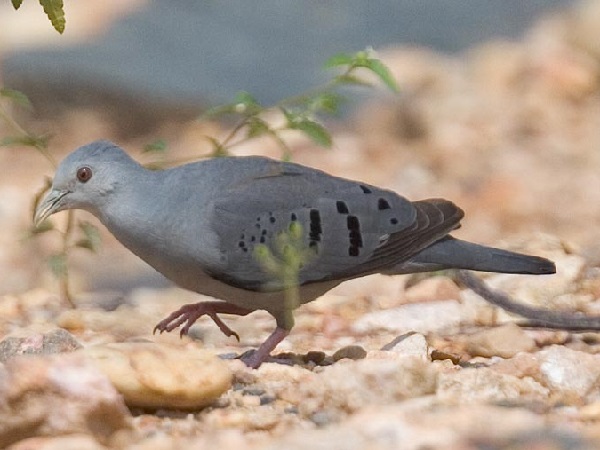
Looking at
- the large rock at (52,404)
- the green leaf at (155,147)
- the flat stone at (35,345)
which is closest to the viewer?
the large rock at (52,404)

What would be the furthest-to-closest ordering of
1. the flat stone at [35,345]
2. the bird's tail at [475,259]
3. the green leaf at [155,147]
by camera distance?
1. the green leaf at [155,147]
2. the bird's tail at [475,259]
3. the flat stone at [35,345]

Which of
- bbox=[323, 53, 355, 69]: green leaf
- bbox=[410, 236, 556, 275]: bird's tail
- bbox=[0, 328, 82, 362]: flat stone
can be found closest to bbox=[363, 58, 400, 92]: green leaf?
bbox=[323, 53, 355, 69]: green leaf

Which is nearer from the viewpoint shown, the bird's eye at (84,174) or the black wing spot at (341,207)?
the bird's eye at (84,174)

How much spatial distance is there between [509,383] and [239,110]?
6.61ft

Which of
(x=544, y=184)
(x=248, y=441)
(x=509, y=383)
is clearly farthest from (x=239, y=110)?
(x=544, y=184)

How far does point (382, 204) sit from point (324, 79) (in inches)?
273

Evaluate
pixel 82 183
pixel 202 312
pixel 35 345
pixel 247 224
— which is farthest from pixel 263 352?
pixel 82 183

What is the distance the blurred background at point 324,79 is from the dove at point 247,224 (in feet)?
16.1

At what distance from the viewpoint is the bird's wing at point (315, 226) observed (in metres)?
4.70

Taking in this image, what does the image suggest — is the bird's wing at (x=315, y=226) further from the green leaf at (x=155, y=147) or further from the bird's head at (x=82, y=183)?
the green leaf at (x=155, y=147)

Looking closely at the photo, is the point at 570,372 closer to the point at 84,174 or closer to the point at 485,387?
the point at 485,387

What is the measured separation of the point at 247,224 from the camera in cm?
475

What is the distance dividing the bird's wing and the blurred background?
485 centimetres

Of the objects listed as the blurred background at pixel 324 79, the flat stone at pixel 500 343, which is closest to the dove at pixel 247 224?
the flat stone at pixel 500 343
